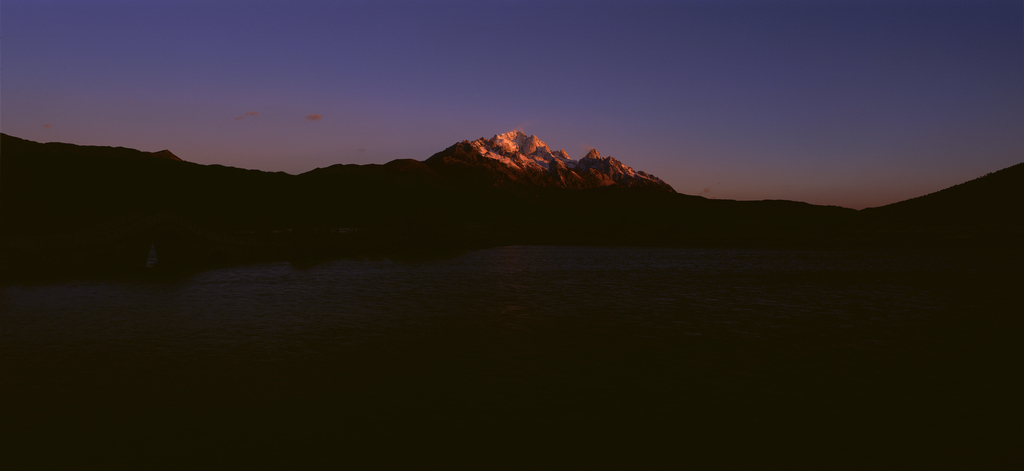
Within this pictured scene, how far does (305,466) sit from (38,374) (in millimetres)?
13209

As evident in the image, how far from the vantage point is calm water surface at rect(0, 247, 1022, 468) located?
1144 cm

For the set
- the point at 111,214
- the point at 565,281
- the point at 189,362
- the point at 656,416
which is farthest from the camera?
the point at 111,214

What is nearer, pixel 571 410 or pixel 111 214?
pixel 571 410

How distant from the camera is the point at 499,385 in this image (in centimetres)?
1614

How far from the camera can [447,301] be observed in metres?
37.3

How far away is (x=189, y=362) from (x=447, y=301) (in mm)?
19910

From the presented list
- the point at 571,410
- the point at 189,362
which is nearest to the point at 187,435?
the point at 189,362

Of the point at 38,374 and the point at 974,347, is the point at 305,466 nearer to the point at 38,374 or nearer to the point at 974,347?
the point at 38,374

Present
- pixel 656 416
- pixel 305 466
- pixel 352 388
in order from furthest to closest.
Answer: pixel 352 388 → pixel 656 416 → pixel 305 466

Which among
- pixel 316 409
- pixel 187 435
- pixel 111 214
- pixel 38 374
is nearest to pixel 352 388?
pixel 316 409

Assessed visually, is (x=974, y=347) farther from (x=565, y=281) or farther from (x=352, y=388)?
(x=565, y=281)

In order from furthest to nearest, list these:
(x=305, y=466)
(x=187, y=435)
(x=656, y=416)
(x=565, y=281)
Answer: (x=565, y=281), (x=656, y=416), (x=187, y=435), (x=305, y=466)

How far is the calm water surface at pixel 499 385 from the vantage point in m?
11.4

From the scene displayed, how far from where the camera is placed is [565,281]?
55.3m
